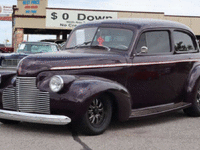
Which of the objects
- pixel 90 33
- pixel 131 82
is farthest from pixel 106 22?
pixel 131 82

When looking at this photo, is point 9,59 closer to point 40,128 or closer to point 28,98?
point 40,128

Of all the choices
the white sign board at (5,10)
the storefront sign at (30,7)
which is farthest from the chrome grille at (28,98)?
the white sign board at (5,10)

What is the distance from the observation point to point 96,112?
5.85m

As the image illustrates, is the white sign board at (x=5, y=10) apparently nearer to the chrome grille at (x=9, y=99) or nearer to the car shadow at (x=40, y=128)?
the car shadow at (x=40, y=128)

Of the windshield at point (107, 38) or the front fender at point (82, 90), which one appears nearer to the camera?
the front fender at point (82, 90)

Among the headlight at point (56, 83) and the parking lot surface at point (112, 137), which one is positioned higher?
the headlight at point (56, 83)

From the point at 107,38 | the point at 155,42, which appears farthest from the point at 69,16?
the point at 107,38

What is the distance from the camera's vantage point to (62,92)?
18.0ft

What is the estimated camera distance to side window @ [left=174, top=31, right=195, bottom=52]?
7516mm

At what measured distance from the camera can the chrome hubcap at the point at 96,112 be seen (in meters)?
5.79

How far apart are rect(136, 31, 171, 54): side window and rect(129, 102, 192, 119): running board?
0.96 metres

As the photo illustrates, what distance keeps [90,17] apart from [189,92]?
106ft

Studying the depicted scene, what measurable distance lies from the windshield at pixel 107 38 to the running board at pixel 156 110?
3.45ft

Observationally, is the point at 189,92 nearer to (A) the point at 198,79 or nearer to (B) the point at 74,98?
(A) the point at 198,79
